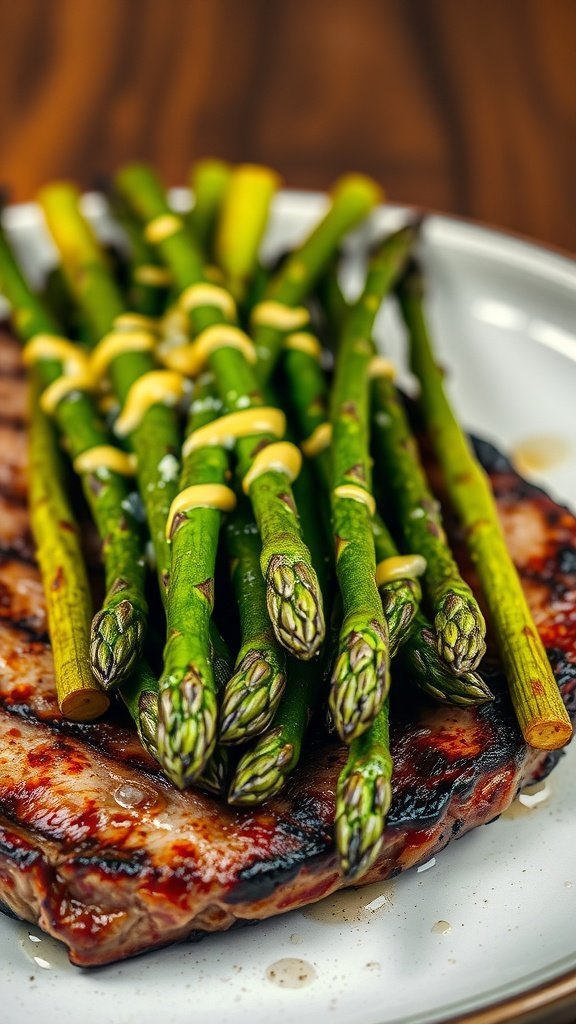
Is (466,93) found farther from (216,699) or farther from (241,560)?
(216,699)

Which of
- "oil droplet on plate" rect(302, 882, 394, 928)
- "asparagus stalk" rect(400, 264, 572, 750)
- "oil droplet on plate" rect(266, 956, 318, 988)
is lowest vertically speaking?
"oil droplet on plate" rect(266, 956, 318, 988)

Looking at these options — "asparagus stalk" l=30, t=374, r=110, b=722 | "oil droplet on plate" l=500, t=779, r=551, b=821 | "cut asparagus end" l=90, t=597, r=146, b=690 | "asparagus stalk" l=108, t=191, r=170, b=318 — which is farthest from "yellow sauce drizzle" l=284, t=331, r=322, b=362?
"oil droplet on plate" l=500, t=779, r=551, b=821

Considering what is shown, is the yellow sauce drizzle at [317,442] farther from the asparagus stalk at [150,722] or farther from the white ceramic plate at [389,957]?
the white ceramic plate at [389,957]

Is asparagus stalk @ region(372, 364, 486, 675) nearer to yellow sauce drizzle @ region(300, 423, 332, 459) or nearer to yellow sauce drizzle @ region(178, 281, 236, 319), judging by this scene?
yellow sauce drizzle @ region(300, 423, 332, 459)

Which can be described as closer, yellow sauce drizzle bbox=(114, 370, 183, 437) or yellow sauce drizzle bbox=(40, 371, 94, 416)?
yellow sauce drizzle bbox=(114, 370, 183, 437)

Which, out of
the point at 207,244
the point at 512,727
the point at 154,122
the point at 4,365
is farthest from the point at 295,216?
the point at 512,727
